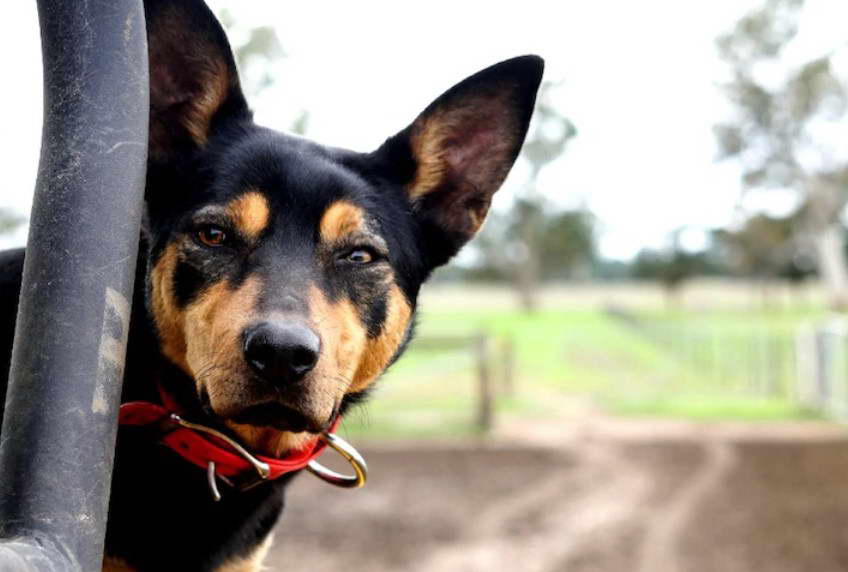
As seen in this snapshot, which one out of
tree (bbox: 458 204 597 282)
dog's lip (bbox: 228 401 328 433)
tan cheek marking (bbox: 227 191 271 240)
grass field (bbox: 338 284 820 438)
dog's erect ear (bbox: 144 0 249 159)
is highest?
dog's erect ear (bbox: 144 0 249 159)

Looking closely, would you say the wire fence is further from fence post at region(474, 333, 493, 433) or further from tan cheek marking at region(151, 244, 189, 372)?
tan cheek marking at region(151, 244, 189, 372)

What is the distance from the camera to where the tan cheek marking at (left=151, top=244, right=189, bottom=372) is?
7.25 feet

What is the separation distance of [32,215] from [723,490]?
1047 centimetres

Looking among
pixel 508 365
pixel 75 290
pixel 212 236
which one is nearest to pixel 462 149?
pixel 212 236

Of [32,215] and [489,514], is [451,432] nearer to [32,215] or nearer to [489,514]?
[489,514]

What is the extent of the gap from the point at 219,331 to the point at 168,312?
29 cm

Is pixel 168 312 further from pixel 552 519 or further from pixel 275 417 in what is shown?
pixel 552 519

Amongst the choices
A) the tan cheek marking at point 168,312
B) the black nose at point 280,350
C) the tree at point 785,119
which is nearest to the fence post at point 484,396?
the tan cheek marking at point 168,312

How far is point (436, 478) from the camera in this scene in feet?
35.2

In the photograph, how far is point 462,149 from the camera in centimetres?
283

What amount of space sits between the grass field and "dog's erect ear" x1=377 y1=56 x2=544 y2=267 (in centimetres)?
551

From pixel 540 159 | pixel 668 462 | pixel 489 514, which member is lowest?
pixel 540 159

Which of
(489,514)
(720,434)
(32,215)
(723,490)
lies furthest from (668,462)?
(32,215)

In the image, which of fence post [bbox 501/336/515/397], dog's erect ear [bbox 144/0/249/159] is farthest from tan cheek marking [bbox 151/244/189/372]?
fence post [bbox 501/336/515/397]
